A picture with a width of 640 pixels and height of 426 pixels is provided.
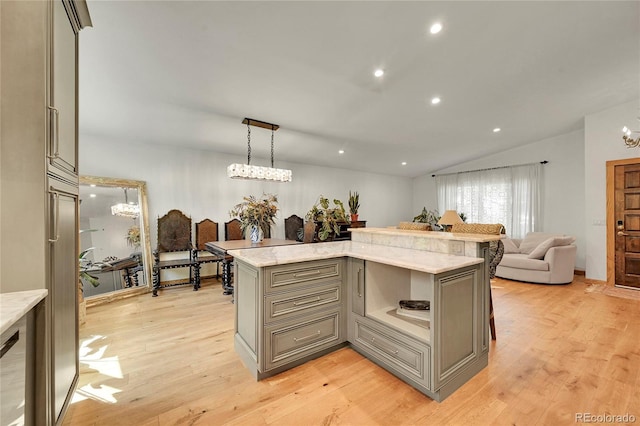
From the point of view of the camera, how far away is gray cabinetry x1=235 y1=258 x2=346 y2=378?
196 cm

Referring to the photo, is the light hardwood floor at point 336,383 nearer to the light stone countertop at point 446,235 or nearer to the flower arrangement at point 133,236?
the light stone countertop at point 446,235

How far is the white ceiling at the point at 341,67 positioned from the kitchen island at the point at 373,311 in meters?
Result: 1.86

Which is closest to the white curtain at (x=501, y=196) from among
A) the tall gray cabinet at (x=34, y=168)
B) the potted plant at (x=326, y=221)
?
the potted plant at (x=326, y=221)

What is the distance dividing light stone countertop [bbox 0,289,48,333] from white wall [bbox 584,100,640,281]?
710 centimetres

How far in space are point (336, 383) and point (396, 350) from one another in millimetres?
502

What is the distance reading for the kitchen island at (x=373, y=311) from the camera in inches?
69.9

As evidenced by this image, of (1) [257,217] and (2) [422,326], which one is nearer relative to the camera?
(2) [422,326]

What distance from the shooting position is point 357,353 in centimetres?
234

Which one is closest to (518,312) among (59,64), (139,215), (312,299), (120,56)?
(312,299)

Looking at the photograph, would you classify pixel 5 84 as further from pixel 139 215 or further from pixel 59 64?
pixel 139 215

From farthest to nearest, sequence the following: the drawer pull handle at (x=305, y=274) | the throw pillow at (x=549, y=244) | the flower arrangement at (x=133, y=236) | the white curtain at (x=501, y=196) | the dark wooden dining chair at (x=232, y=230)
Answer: the white curtain at (x=501, y=196) < the dark wooden dining chair at (x=232, y=230) < the throw pillow at (x=549, y=244) < the flower arrangement at (x=133, y=236) < the drawer pull handle at (x=305, y=274)

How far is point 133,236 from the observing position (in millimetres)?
4262

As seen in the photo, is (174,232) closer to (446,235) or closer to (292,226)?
(292,226)

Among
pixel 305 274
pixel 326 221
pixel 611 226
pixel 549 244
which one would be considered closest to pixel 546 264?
pixel 549 244
